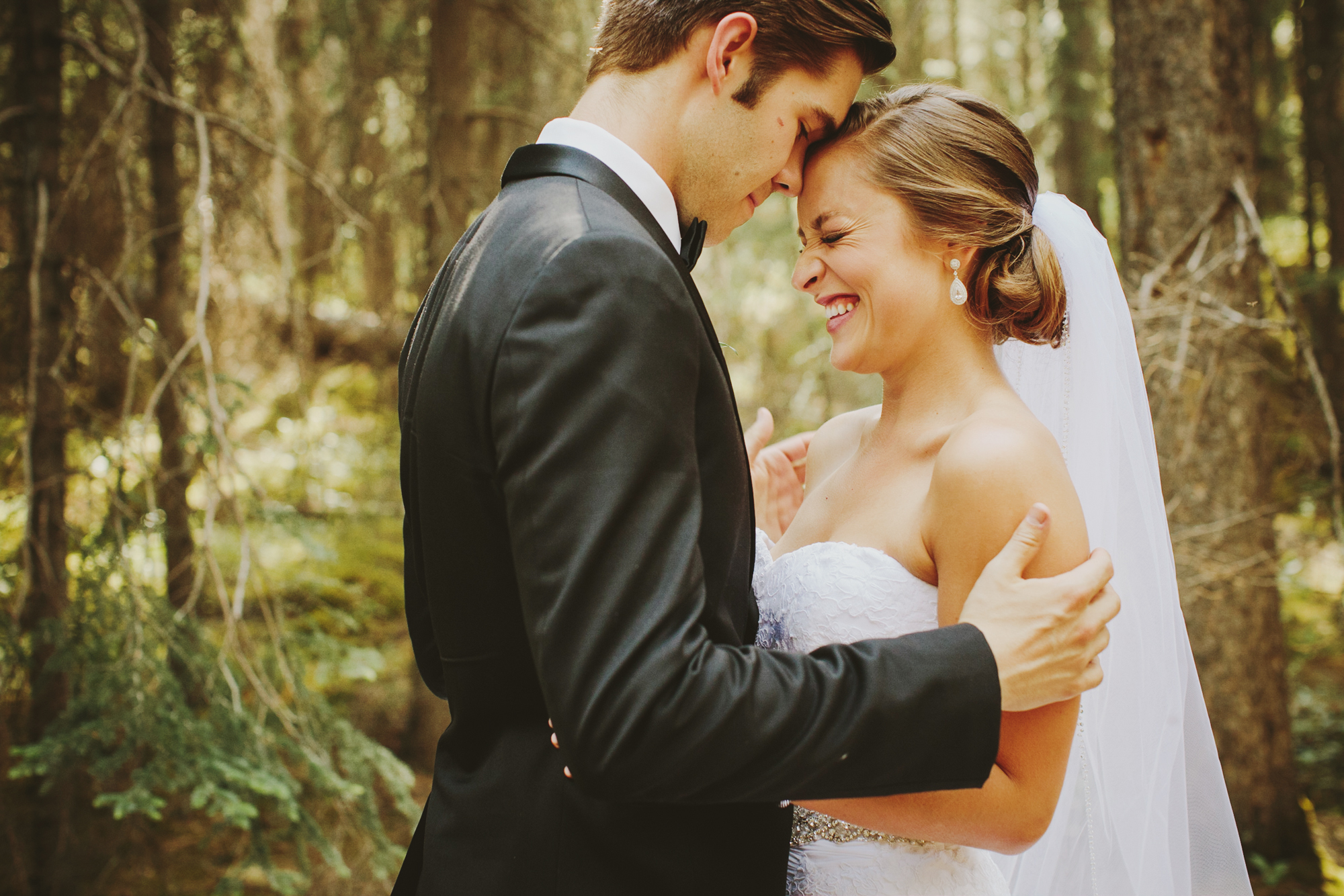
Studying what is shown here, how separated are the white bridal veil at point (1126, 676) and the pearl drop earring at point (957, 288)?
0.28 metres

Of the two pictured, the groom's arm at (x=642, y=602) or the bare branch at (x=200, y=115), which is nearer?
the groom's arm at (x=642, y=602)

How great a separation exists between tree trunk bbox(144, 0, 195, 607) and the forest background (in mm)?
19

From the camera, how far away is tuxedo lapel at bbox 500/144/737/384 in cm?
138

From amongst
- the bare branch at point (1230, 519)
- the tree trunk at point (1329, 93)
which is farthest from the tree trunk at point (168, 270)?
the tree trunk at point (1329, 93)

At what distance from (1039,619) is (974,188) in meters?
1.07

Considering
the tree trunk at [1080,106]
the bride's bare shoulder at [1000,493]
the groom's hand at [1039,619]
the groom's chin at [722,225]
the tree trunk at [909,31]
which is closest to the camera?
the groom's hand at [1039,619]

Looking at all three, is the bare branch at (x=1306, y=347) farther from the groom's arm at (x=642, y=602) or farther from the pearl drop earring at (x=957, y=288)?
the groom's arm at (x=642, y=602)

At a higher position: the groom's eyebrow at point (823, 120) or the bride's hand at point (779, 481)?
the groom's eyebrow at point (823, 120)

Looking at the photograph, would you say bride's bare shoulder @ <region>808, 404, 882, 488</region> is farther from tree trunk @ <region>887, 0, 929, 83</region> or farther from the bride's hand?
tree trunk @ <region>887, 0, 929, 83</region>

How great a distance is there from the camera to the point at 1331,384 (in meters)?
8.83

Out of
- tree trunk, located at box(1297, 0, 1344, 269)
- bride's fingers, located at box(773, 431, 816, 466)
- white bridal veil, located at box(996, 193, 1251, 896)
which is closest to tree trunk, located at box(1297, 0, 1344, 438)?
tree trunk, located at box(1297, 0, 1344, 269)

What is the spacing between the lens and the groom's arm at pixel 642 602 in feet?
3.43

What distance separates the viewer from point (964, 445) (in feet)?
5.54

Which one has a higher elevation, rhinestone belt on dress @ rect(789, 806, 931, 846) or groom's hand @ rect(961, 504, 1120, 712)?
groom's hand @ rect(961, 504, 1120, 712)
